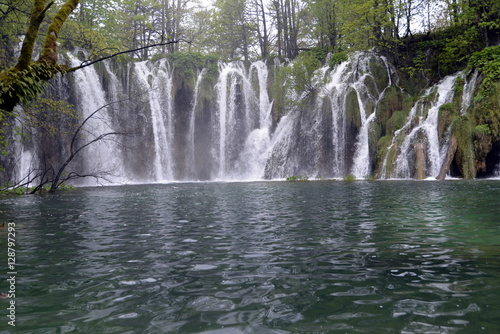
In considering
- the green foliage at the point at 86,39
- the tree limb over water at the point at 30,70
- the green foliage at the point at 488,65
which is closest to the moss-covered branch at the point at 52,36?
the tree limb over water at the point at 30,70

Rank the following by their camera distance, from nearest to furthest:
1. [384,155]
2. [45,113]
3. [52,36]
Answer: [52,36], [45,113], [384,155]

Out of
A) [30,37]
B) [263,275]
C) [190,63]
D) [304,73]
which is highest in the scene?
[190,63]

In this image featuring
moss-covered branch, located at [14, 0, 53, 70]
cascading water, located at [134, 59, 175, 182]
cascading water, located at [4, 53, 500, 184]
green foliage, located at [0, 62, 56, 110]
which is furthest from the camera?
cascading water, located at [134, 59, 175, 182]

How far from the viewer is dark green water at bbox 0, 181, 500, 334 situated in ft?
9.74

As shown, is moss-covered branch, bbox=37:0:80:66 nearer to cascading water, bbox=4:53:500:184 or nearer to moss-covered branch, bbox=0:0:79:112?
moss-covered branch, bbox=0:0:79:112

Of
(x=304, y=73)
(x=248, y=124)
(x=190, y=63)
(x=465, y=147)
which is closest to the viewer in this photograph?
(x=465, y=147)

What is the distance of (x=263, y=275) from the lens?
423 cm

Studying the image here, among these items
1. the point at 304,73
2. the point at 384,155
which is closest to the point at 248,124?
the point at 304,73

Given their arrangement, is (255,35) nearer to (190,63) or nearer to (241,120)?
(190,63)

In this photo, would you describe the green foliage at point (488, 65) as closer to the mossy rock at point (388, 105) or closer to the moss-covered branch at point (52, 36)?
the mossy rock at point (388, 105)

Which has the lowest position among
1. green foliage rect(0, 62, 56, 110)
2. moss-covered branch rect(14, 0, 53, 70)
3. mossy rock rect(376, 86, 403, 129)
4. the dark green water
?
the dark green water

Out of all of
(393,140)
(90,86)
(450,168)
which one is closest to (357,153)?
(393,140)

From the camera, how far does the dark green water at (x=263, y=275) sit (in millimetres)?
2969

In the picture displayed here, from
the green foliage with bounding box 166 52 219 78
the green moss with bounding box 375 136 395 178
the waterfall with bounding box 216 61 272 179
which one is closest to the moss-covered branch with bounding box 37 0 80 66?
the green moss with bounding box 375 136 395 178
